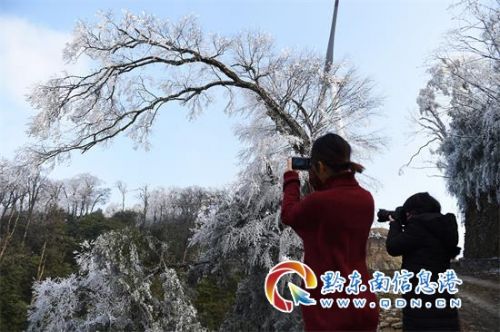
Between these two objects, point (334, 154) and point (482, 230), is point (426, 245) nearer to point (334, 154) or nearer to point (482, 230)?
point (334, 154)

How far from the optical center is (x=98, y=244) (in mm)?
5910

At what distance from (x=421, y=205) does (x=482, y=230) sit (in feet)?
43.0

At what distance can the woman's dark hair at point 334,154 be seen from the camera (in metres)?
1.81

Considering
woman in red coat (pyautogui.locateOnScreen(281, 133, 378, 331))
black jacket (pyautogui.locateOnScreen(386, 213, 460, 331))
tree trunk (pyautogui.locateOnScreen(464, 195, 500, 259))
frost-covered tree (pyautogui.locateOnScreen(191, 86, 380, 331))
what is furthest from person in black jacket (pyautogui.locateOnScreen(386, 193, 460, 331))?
tree trunk (pyautogui.locateOnScreen(464, 195, 500, 259))

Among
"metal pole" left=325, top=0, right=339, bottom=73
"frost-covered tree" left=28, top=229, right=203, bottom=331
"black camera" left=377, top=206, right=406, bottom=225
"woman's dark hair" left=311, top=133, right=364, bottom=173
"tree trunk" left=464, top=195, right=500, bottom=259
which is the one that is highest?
"metal pole" left=325, top=0, right=339, bottom=73

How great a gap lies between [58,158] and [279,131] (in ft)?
11.5

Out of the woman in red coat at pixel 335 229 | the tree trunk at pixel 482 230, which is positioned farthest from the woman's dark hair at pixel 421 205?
the tree trunk at pixel 482 230

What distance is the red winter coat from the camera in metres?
1.68

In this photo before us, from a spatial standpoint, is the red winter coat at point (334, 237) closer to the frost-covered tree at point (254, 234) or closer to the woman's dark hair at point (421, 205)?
the woman's dark hair at point (421, 205)

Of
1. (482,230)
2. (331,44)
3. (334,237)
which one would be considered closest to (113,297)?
(334,237)

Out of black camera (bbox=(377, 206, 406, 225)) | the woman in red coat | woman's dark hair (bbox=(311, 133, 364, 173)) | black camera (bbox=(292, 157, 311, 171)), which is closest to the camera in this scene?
the woman in red coat

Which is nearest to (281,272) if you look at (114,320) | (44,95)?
(114,320)

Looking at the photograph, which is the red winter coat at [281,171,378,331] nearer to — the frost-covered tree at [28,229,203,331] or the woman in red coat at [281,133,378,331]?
the woman in red coat at [281,133,378,331]

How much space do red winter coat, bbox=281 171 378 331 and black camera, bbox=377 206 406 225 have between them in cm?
114
